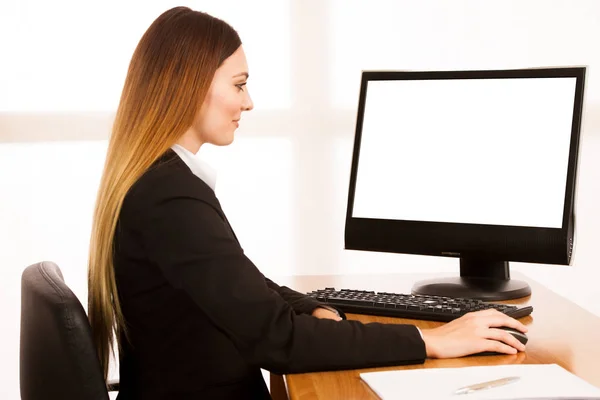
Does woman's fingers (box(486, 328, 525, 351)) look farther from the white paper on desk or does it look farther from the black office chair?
the black office chair

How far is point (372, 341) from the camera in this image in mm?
1251

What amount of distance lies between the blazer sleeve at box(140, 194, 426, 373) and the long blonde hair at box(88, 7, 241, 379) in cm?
13

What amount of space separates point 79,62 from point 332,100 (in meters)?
0.96

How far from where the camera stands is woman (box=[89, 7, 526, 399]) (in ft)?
4.01

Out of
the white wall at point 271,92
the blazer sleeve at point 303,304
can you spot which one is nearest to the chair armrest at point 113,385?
the blazer sleeve at point 303,304

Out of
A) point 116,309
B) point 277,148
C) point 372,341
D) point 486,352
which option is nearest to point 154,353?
point 116,309

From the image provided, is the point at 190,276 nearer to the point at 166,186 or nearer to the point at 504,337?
the point at 166,186

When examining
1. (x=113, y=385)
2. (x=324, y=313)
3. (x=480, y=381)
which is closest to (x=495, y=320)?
(x=480, y=381)

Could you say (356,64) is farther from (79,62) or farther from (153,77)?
(153,77)

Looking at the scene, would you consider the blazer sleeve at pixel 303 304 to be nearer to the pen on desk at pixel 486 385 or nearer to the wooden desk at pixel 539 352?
the wooden desk at pixel 539 352

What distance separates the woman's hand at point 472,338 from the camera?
1.28 meters

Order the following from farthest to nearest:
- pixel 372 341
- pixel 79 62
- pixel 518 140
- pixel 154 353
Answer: pixel 79 62, pixel 518 140, pixel 154 353, pixel 372 341

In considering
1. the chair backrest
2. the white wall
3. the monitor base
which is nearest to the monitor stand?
the monitor base

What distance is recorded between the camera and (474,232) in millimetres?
1835
